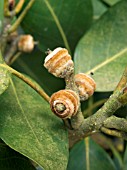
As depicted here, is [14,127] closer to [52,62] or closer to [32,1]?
[52,62]

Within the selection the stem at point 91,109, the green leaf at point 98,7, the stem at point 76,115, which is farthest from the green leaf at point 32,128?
the green leaf at point 98,7

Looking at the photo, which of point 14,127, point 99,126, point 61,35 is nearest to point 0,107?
point 14,127

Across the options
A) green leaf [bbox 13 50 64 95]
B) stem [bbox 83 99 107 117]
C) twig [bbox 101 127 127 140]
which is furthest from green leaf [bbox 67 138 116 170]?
twig [bbox 101 127 127 140]

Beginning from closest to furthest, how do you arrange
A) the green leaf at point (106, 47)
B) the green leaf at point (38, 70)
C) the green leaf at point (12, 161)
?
the green leaf at point (12, 161) → the green leaf at point (106, 47) → the green leaf at point (38, 70)

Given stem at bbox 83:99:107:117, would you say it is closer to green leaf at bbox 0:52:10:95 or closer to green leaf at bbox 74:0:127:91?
green leaf at bbox 74:0:127:91

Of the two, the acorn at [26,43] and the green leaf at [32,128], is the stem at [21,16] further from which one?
the green leaf at [32,128]
